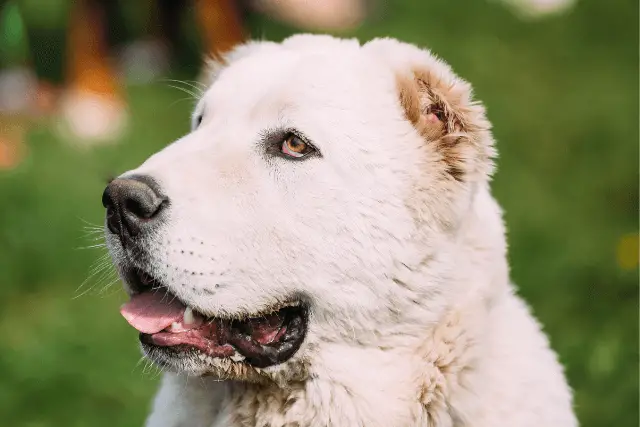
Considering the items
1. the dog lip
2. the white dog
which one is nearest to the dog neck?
the white dog

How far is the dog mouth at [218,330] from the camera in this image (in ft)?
8.79

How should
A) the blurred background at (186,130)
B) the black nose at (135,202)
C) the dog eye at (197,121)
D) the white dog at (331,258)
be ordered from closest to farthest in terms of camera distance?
the black nose at (135,202)
the white dog at (331,258)
the dog eye at (197,121)
the blurred background at (186,130)

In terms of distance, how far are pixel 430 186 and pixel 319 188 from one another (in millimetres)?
378

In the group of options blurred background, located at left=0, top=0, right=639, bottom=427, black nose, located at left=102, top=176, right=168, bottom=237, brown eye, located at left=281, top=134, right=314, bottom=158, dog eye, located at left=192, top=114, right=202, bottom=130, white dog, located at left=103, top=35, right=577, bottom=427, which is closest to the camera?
black nose, located at left=102, top=176, right=168, bottom=237

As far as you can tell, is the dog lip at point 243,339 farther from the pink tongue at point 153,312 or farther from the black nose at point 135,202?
the black nose at point 135,202

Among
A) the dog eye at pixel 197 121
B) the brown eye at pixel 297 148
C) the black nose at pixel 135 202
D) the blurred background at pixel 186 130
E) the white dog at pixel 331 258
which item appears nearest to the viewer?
the black nose at pixel 135 202

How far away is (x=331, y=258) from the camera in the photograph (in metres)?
2.68

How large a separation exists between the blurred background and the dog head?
15.4 inches

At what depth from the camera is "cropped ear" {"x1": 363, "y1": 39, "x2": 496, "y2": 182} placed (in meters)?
2.78

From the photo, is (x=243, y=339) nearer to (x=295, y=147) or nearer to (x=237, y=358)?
(x=237, y=358)

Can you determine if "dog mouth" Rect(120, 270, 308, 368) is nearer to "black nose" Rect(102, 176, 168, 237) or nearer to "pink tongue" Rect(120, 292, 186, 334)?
"pink tongue" Rect(120, 292, 186, 334)

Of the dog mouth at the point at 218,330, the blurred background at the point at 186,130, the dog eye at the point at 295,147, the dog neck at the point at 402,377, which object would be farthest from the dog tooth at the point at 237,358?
the dog eye at the point at 295,147

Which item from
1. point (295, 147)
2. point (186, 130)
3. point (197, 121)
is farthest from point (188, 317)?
point (186, 130)

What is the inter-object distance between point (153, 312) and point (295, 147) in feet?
2.40
